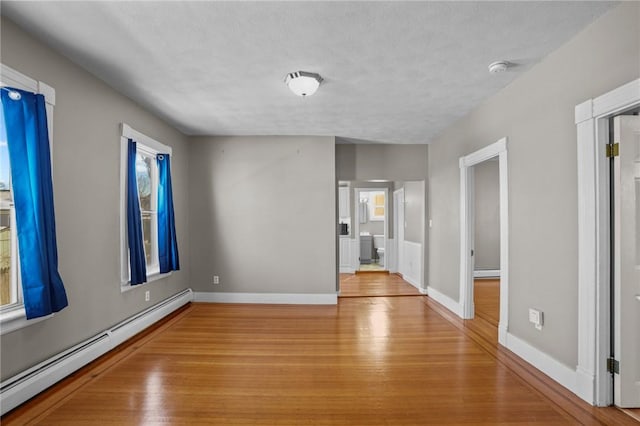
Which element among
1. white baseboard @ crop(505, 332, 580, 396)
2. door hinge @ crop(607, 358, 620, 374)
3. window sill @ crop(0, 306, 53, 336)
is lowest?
white baseboard @ crop(505, 332, 580, 396)

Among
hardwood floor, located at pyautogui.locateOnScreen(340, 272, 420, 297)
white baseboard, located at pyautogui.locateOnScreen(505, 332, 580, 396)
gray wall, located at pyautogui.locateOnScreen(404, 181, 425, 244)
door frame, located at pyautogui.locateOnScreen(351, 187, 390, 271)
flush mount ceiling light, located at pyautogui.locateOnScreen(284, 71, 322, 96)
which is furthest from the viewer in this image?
door frame, located at pyautogui.locateOnScreen(351, 187, 390, 271)

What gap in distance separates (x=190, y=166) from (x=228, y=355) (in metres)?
3.35

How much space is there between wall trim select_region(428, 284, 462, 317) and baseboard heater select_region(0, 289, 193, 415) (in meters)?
4.06

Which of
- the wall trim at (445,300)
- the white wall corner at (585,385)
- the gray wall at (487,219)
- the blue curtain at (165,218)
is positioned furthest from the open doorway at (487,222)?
the blue curtain at (165,218)

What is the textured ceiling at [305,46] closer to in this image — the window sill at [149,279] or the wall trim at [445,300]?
the window sill at [149,279]

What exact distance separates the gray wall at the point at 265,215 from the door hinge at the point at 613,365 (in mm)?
3568

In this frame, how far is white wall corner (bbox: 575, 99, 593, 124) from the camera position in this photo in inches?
91.4

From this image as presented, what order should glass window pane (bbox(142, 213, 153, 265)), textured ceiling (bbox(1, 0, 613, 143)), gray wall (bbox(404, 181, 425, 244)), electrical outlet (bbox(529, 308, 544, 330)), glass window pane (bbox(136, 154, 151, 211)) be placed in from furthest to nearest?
gray wall (bbox(404, 181, 425, 244)) → glass window pane (bbox(142, 213, 153, 265)) → glass window pane (bbox(136, 154, 151, 211)) → electrical outlet (bbox(529, 308, 544, 330)) → textured ceiling (bbox(1, 0, 613, 143))

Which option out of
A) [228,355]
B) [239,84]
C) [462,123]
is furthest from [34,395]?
[462,123]

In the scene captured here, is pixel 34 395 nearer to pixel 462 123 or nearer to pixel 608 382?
pixel 608 382

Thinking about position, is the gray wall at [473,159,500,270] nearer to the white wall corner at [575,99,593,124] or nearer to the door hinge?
the white wall corner at [575,99,593,124]

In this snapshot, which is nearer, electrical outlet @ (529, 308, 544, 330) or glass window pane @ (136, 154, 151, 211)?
electrical outlet @ (529, 308, 544, 330)

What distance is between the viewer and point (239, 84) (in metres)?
3.31

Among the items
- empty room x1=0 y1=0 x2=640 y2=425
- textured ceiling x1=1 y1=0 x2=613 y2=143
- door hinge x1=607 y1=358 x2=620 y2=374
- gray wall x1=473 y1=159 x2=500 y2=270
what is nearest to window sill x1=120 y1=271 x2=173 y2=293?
empty room x1=0 y1=0 x2=640 y2=425
